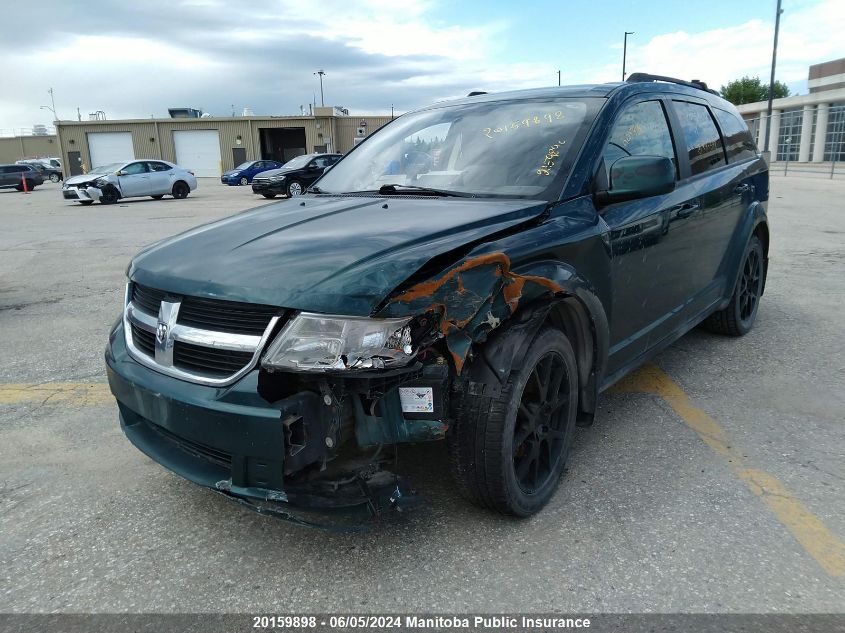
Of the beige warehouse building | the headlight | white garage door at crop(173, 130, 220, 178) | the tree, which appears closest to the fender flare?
the headlight

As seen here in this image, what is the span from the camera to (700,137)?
4.09m

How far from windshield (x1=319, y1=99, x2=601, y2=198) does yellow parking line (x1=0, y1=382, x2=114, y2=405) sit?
2019 mm

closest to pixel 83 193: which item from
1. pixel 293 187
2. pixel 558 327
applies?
pixel 293 187

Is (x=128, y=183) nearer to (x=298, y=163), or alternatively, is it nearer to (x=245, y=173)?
(x=298, y=163)

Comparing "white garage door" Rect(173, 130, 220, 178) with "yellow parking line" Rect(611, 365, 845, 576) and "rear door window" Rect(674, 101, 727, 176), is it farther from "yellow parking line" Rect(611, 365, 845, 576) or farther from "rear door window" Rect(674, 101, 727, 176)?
"yellow parking line" Rect(611, 365, 845, 576)

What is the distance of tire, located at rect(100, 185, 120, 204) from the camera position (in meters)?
21.2

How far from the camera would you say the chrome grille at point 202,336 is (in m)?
2.12

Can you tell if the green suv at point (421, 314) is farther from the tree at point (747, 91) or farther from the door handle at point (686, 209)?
the tree at point (747, 91)

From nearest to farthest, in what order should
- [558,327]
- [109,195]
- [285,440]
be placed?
[285,440] → [558,327] → [109,195]

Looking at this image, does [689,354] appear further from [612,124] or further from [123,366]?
[123,366]

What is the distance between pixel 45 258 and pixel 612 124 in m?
9.18

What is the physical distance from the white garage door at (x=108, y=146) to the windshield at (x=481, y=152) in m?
52.6

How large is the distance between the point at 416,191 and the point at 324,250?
0.96m

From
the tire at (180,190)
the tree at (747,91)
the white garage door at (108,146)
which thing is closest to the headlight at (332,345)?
the tire at (180,190)
